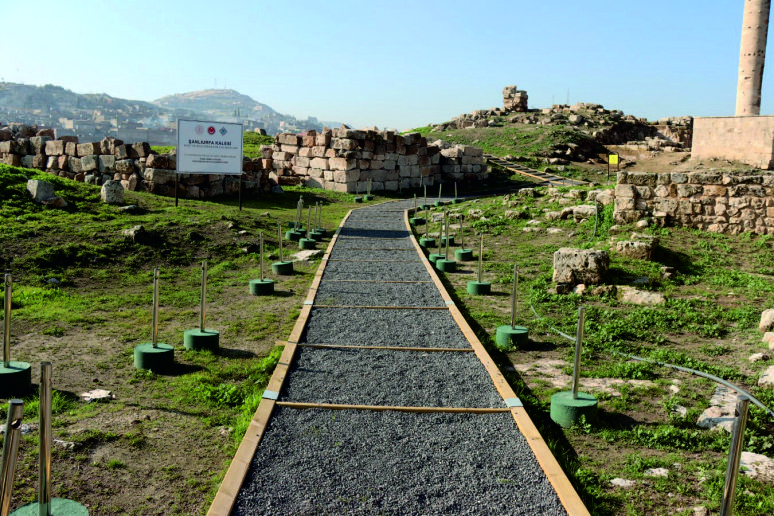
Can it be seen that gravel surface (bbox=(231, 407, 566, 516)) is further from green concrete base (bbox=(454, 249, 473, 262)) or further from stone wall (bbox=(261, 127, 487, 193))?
stone wall (bbox=(261, 127, 487, 193))

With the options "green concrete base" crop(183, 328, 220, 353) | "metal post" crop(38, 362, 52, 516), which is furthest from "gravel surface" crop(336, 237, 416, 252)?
"metal post" crop(38, 362, 52, 516)

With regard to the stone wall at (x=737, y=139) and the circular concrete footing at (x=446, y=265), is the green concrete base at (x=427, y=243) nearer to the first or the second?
the circular concrete footing at (x=446, y=265)

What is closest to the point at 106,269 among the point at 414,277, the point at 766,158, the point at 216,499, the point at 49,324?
the point at 49,324

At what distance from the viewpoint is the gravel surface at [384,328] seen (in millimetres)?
8492

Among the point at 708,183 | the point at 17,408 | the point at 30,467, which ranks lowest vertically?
the point at 30,467

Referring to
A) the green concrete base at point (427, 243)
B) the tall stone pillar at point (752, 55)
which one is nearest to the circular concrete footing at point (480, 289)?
the green concrete base at point (427, 243)

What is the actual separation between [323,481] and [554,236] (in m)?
12.9

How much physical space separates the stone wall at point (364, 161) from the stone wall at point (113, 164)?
664 cm

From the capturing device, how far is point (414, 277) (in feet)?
41.9

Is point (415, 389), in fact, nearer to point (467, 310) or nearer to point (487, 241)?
point (467, 310)

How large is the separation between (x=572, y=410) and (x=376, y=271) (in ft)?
23.9

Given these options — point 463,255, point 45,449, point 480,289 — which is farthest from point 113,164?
point 45,449

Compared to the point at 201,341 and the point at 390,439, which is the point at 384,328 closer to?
the point at 201,341

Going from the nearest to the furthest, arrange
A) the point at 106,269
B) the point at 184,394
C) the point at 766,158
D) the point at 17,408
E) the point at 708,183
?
the point at 17,408, the point at 184,394, the point at 106,269, the point at 708,183, the point at 766,158
